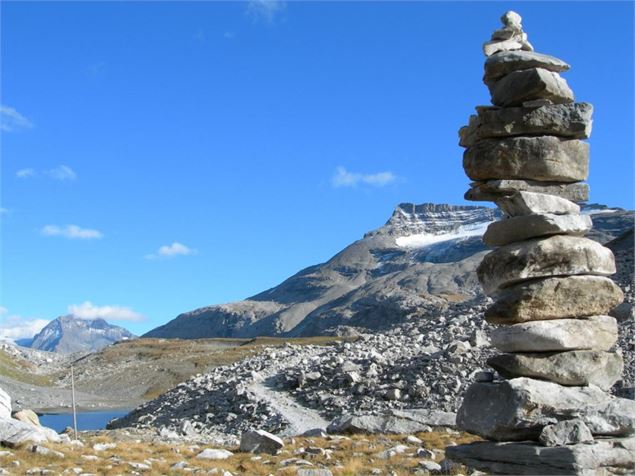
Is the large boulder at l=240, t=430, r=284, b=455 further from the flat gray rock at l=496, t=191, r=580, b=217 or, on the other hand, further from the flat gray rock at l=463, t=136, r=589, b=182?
the flat gray rock at l=463, t=136, r=589, b=182

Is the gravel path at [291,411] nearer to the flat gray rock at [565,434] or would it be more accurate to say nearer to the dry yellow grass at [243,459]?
the dry yellow grass at [243,459]

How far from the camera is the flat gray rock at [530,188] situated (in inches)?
551

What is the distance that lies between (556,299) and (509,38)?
6224 mm

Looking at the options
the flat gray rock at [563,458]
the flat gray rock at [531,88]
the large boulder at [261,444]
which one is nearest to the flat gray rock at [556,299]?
the flat gray rock at [563,458]

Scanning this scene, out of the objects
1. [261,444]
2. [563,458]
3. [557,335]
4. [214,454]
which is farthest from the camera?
[261,444]

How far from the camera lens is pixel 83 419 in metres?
80.1

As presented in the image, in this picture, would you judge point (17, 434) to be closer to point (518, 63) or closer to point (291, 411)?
point (291, 411)

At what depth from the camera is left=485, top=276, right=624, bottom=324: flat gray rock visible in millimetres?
13047

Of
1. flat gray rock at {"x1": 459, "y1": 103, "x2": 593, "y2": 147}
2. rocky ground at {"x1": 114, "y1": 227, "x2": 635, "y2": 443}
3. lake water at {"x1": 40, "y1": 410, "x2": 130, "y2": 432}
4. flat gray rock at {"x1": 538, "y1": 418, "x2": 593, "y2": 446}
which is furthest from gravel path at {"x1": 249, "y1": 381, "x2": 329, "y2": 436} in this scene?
lake water at {"x1": 40, "y1": 410, "x2": 130, "y2": 432}

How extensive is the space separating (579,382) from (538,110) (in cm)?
558

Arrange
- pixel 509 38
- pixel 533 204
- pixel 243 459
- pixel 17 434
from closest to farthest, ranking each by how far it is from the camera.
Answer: pixel 533 204
pixel 509 38
pixel 243 459
pixel 17 434

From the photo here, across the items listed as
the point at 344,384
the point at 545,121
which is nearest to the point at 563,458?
the point at 545,121

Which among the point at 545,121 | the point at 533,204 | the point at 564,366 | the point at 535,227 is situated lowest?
the point at 564,366

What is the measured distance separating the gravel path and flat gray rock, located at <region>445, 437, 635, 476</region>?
1907 centimetres
